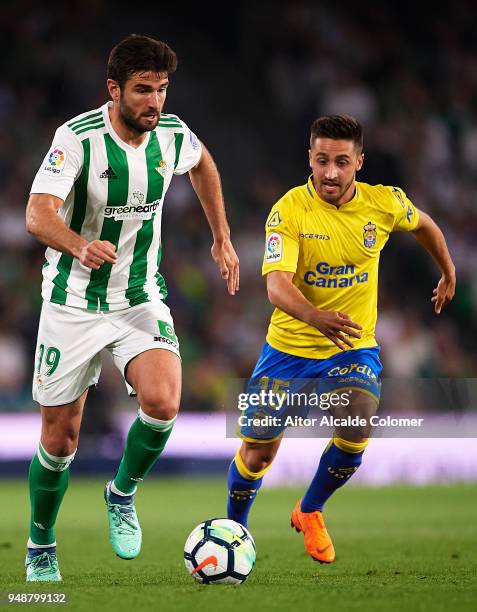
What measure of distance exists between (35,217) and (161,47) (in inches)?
39.7

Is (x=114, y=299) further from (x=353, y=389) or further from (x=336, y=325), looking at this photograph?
(x=353, y=389)

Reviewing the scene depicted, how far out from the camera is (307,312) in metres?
5.70

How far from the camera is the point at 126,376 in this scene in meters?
5.54

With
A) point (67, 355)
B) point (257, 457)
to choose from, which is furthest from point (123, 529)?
point (257, 457)

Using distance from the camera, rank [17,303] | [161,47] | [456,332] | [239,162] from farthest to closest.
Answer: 1. [239,162]
2. [456,332]
3. [17,303]
4. [161,47]

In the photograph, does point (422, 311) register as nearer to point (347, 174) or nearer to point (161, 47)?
point (347, 174)

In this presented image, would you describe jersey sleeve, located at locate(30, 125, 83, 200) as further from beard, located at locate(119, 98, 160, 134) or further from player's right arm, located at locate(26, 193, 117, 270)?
beard, located at locate(119, 98, 160, 134)

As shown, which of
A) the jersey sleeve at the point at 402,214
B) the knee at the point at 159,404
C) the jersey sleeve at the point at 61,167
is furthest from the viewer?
the jersey sleeve at the point at 402,214

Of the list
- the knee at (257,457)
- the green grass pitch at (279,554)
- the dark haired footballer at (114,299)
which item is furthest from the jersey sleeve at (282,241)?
the green grass pitch at (279,554)

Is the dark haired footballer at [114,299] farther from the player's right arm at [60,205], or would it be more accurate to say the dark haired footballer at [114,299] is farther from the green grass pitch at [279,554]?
the green grass pitch at [279,554]

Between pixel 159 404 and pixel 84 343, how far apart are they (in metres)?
0.49

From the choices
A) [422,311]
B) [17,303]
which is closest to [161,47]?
[17,303]

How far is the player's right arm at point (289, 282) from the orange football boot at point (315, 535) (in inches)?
38.8

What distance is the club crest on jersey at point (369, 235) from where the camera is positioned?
6.36m
